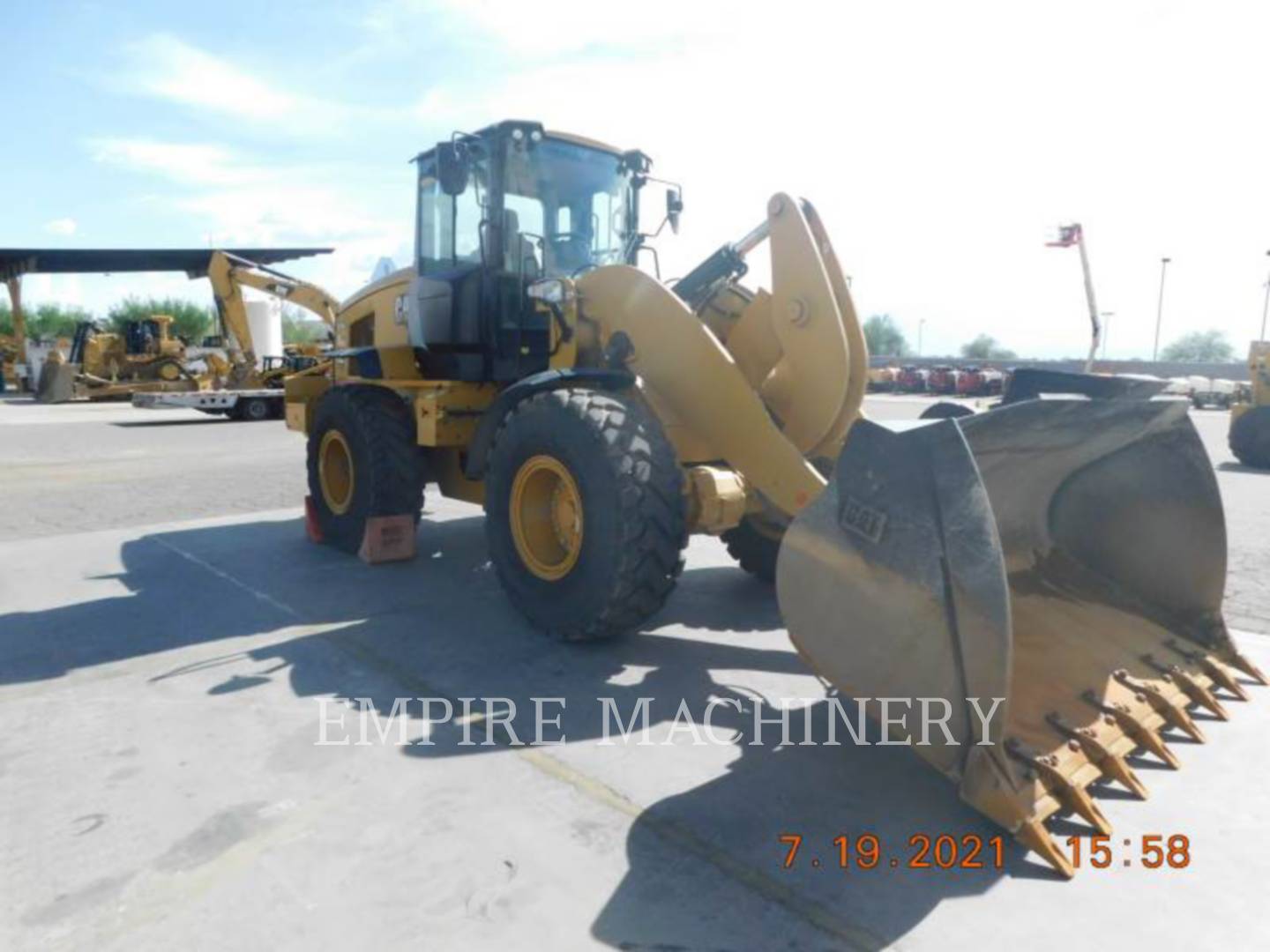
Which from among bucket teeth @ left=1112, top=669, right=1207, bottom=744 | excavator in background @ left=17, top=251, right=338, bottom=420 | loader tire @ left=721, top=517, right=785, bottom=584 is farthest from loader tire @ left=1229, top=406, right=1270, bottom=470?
excavator in background @ left=17, top=251, right=338, bottom=420

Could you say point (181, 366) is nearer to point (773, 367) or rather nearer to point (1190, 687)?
point (773, 367)

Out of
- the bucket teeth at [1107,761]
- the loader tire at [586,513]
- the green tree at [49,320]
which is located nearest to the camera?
the bucket teeth at [1107,761]

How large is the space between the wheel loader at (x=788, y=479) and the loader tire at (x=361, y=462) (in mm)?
27

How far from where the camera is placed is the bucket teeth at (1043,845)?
8.23 feet

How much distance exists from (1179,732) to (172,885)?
3552mm

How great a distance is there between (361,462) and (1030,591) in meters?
4.42

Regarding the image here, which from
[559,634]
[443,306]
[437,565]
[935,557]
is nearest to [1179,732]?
[935,557]

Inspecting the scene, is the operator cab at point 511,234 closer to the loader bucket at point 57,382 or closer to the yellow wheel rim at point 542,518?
the yellow wheel rim at point 542,518

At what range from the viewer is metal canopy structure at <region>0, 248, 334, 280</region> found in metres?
29.7

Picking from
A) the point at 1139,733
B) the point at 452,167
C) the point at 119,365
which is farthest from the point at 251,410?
the point at 1139,733

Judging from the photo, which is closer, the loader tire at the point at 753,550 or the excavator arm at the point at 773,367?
the excavator arm at the point at 773,367

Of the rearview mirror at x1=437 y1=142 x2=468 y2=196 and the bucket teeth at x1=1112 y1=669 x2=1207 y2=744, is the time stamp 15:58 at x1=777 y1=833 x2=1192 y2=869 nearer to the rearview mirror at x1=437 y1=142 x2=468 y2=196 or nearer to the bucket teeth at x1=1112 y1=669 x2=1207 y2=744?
the bucket teeth at x1=1112 y1=669 x2=1207 y2=744

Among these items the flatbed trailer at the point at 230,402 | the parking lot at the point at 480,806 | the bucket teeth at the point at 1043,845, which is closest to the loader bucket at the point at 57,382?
the flatbed trailer at the point at 230,402

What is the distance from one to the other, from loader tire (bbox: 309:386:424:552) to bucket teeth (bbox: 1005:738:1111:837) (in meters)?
4.57
